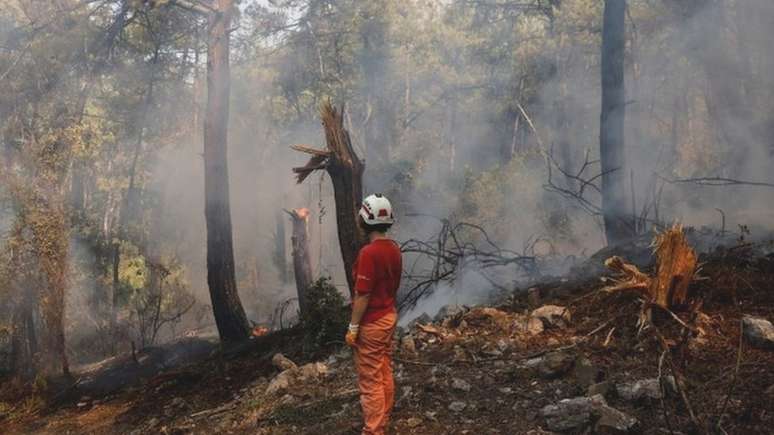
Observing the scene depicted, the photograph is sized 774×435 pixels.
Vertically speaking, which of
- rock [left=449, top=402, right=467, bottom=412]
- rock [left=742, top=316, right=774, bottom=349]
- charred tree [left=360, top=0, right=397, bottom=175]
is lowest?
rock [left=449, top=402, right=467, bottom=412]

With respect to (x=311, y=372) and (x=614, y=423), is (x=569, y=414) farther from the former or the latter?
(x=311, y=372)

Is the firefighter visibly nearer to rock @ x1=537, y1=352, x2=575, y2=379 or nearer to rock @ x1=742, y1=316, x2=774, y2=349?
rock @ x1=537, y1=352, x2=575, y2=379

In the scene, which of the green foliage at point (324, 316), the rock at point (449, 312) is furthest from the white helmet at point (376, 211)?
the green foliage at point (324, 316)

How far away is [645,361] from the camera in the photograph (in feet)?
16.1

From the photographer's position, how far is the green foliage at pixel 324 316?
7.65 meters

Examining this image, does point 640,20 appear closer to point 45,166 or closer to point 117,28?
point 117,28

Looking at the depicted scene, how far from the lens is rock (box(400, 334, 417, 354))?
21.2 feet

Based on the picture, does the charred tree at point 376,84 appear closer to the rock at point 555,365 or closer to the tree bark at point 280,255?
the tree bark at point 280,255

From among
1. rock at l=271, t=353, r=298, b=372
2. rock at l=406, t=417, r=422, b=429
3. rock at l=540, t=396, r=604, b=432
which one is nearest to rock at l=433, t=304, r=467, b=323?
rock at l=271, t=353, r=298, b=372

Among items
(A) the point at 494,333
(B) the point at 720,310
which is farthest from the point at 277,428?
(B) the point at 720,310

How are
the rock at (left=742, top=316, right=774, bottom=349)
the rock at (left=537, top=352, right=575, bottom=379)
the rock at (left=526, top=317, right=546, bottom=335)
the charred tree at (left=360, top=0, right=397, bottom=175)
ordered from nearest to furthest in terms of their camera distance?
the rock at (left=742, top=316, right=774, bottom=349) < the rock at (left=537, top=352, right=575, bottom=379) < the rock at (left=526, top=317, right=546, bottom=335) < the charred tree at (left=360, top=0, right=397, bottom=175)

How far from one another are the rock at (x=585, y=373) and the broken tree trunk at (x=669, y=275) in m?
0.88

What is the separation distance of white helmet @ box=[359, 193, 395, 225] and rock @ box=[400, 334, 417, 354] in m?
2.57

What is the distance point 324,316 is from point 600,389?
401 cm
